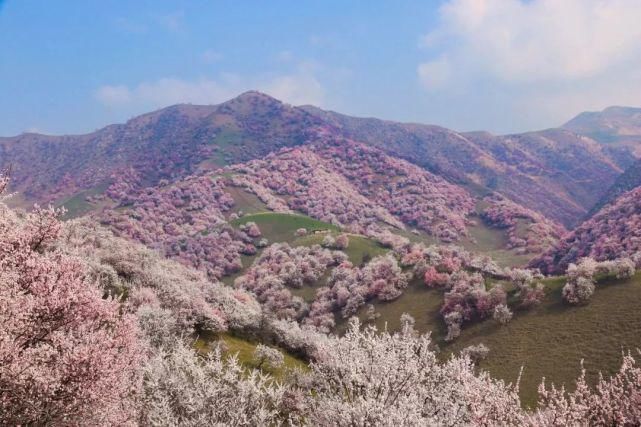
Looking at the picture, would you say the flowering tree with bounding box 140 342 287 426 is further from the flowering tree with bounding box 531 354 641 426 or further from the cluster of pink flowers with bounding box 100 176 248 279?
the cluster of pink flowers with bounding box 100 176 248 279

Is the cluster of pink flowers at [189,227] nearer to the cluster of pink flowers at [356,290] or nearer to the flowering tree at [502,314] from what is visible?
the cluster of pink flowers at [356,290]

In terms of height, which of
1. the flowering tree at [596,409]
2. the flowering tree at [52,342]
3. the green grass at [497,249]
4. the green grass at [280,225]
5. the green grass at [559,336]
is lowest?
the green grass at [497,249]

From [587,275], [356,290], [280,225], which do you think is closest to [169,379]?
[587,275]

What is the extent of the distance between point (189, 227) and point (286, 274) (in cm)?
7315

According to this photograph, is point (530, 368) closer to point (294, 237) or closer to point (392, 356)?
point (392, 356)

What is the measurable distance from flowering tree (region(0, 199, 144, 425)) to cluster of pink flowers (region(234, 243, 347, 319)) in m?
76.4

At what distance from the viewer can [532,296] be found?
6950 cm

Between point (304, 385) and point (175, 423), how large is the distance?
68.8ft

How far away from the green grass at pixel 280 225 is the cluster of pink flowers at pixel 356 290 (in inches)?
2014

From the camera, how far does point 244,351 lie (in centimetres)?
5222

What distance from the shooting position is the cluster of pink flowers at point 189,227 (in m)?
137

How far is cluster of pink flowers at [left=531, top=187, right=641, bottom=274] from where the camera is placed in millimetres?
106500

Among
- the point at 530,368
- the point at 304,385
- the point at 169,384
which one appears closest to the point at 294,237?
the point at 530,368

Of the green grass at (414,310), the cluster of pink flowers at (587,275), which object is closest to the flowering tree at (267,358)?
the green grass at (414,310)
